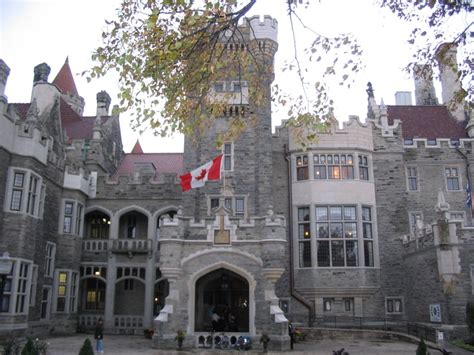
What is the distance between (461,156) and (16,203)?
22.5 meters

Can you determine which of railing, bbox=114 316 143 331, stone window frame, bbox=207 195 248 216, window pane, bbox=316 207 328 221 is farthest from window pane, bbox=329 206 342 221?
railing, bbox=114 316 143 331

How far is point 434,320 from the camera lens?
21125mm

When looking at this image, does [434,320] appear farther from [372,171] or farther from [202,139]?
[202,139]

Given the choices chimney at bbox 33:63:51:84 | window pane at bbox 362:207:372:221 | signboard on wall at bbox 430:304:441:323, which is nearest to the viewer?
signboard on wall at bbox 430:304:441:323

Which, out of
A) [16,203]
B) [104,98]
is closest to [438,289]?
[16,203]

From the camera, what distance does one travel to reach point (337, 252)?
24625 millimetres

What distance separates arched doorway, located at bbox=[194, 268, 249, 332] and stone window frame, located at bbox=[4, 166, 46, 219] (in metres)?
8.25

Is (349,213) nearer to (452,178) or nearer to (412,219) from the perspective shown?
(412,219)

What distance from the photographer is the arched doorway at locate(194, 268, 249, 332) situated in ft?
78.3

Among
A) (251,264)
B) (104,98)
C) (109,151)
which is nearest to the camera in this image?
(251,264)

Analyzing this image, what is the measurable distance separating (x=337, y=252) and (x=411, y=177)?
6344 millimetres

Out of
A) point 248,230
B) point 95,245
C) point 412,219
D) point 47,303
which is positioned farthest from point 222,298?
point 412,219

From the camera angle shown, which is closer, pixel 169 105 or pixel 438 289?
pixel 169 105

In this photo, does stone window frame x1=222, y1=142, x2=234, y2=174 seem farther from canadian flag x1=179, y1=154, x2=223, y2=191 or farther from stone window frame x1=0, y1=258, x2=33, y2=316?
stone window frame x1=0, y1=258, x2=33, y2=316
